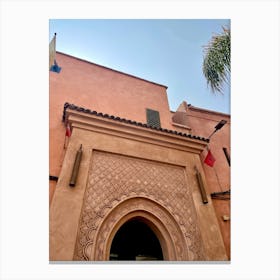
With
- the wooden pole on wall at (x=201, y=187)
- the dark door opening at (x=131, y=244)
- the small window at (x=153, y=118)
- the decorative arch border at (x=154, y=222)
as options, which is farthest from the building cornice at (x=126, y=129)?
the dark door opening at (x=131, y=244)

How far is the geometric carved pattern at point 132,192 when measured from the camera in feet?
10.4

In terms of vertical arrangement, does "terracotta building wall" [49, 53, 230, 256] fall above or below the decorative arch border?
above

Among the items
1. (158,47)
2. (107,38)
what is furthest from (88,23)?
(158,47)

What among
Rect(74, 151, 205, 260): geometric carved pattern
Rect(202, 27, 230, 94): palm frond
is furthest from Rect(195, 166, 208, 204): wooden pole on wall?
Rect(202, 27, 230, 94): palm frond

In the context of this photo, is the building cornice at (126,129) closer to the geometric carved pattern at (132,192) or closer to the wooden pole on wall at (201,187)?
the geometric carved pattern at (132,192)

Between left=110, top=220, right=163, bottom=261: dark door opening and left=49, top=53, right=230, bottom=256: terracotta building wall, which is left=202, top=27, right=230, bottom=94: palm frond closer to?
left=49, top=53, right=230, bottom=256: terracotta building wall

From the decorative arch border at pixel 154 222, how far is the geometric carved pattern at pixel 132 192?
4 cm

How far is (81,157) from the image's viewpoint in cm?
358

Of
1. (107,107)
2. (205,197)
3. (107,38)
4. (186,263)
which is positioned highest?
(107,38)

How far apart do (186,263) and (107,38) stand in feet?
12.9

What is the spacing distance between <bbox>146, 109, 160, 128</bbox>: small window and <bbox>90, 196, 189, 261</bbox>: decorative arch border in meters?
2.09

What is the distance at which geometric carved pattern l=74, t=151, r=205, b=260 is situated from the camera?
318cm
